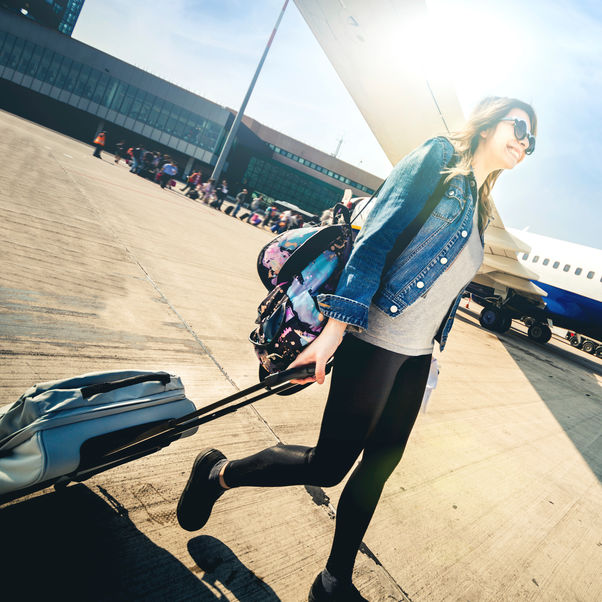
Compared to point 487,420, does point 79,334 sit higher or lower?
lower

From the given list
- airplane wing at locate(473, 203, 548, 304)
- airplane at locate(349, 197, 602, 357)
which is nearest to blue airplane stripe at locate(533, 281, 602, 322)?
airplane at locate(349, 197, 602, 357)

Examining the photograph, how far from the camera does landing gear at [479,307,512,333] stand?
12.1 m

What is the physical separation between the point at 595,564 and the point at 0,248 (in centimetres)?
506

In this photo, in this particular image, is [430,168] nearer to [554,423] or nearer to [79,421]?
[79,421]

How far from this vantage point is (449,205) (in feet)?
4.15

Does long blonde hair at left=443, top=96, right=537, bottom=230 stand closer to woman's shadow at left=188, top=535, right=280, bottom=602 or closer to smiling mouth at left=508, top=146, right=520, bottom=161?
smiling mouth at left=508, top=146, right=520, bottom=161

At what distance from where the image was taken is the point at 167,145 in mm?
46750

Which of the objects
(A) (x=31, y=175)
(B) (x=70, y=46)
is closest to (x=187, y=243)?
(A) (x=31, y=175)

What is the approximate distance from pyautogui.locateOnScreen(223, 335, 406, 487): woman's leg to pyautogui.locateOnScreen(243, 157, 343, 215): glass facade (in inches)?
2035

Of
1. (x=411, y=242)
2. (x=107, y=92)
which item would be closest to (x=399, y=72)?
(x=411, y=242)

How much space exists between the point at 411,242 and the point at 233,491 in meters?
1.41

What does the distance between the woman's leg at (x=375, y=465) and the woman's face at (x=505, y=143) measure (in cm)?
82

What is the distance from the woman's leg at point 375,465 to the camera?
1.27m

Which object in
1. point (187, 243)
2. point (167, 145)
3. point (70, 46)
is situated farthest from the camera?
point (167, 145)
